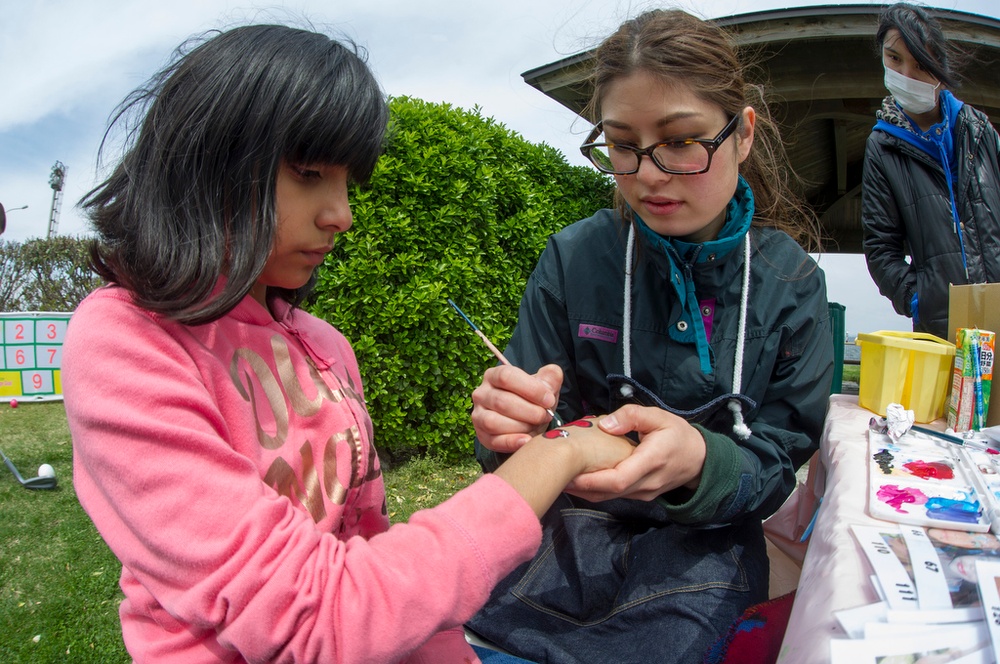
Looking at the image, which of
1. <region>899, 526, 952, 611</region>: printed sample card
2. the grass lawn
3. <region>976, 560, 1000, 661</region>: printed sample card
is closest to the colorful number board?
the grass lawn

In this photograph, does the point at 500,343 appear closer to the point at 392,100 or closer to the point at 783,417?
the point at 392,100

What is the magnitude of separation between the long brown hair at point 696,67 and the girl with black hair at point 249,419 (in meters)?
0.68

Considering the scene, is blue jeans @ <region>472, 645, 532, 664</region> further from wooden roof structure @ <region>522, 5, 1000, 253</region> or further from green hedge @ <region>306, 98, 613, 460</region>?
wooden roof structure @ <region>522, 5, 1000, 253</region>

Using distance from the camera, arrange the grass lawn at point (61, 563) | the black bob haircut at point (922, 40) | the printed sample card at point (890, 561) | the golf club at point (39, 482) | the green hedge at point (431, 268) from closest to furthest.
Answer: the printed sample card at point (890, 561), the grass lawn at point (61, 563), the black bob haircut at point (922, 40), the green hedge at point (431, 268), the golf club at point (39, 482)

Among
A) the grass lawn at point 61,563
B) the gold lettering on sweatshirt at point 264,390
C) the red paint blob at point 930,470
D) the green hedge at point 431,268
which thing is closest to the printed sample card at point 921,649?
the red paint blob at point 930,470

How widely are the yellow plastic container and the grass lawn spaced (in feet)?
8.82

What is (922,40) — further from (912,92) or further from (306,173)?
(306,173)

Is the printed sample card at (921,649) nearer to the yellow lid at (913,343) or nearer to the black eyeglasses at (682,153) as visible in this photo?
the black eyeglasses at (682,153)

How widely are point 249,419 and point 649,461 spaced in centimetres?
72

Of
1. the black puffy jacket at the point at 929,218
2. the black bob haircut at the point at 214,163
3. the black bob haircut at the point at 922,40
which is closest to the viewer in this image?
the black bob haircut at the point at 214,163

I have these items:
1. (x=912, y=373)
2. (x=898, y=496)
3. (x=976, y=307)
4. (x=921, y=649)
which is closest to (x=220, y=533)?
(x=921, y=649)

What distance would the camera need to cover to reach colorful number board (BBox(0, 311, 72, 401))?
7.17 metres

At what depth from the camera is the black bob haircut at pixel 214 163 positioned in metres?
1.08

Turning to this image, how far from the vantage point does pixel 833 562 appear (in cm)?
99
